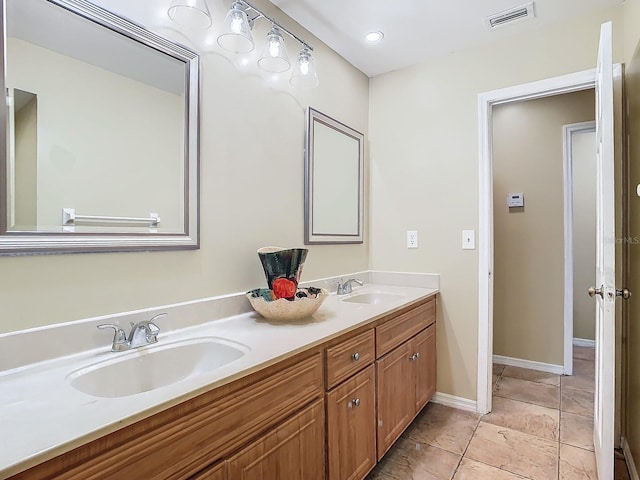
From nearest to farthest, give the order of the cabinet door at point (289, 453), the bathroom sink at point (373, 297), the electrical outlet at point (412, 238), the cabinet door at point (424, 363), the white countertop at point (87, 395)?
1. the white countertop at point (87, 395)
2. the cabinet door at point (289, 453)
3. the cabinet door at point (424, 363)
4. the bathroom sink at point (373, 297)
5. the electrical outlet at point (412, 238)

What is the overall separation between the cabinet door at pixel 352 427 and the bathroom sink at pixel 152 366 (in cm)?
45

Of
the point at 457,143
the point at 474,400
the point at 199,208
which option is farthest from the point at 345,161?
the point at 474,400

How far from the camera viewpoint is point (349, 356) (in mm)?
1484

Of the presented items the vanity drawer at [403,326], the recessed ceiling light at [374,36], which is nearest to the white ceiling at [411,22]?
the recessed ceiling light at [374,36]

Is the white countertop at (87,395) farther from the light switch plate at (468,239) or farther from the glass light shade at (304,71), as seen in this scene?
the glass light shade at (304,71)

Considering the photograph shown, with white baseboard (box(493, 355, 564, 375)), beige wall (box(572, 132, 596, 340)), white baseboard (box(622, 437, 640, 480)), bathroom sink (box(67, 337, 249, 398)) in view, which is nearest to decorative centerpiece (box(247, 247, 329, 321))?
bathroom sink (box(67, 337, 249, 398))

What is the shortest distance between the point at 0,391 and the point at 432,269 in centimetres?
224

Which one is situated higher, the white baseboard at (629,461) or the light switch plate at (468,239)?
the light switch plate at (468,239)

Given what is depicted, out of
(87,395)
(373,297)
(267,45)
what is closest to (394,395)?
(373,297)

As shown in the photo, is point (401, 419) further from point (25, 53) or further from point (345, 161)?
point (25, 53)

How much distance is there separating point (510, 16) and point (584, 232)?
2587mm

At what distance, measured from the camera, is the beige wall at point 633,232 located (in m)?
1.67

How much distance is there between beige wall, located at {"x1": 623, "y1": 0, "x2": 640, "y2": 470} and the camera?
1.67 m

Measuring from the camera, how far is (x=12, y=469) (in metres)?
0.59
